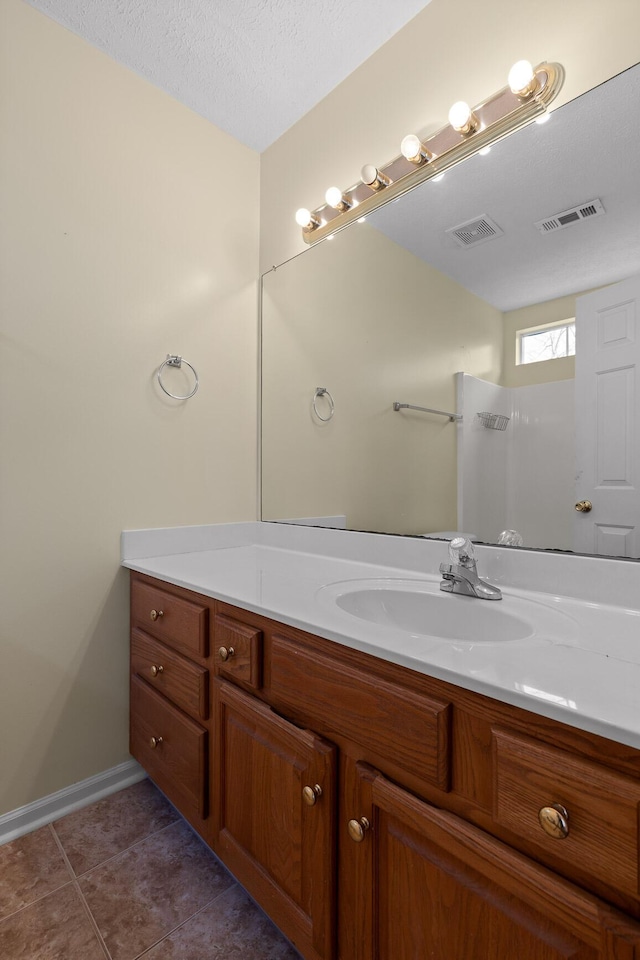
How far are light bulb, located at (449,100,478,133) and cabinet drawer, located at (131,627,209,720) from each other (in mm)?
1577

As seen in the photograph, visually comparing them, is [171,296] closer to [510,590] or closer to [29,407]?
[29,407]

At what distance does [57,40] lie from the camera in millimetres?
1472

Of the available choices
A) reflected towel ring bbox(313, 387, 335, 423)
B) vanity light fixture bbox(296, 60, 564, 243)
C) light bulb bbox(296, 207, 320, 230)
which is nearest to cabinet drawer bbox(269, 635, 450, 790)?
reflected towel ring bbox(313, 387, 335, 423)

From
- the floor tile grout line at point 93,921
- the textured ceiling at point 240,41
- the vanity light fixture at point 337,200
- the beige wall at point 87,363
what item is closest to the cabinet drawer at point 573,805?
the floor tile grout line at point 93,921

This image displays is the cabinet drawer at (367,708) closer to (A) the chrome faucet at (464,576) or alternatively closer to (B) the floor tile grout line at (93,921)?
(A) the chrome faucet at (464,576)

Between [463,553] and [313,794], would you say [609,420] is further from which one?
[313,794]

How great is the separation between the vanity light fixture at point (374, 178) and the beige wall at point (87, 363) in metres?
0.70

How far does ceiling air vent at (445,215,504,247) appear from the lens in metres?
1.25

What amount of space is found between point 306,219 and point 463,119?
0.65 metres

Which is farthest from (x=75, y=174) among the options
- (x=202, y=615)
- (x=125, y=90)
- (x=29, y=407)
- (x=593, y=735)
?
(x=593, y=735)

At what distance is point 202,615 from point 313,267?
133 centimetres

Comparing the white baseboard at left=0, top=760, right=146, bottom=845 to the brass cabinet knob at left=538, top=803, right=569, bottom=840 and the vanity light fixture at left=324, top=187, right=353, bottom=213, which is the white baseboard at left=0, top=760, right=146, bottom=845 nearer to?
the brass cabinet knob at left=538, top=803, right=569, bottom=840

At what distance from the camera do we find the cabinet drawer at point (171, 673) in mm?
1234

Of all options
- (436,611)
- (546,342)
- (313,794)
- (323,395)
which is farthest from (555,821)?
(323,395)
